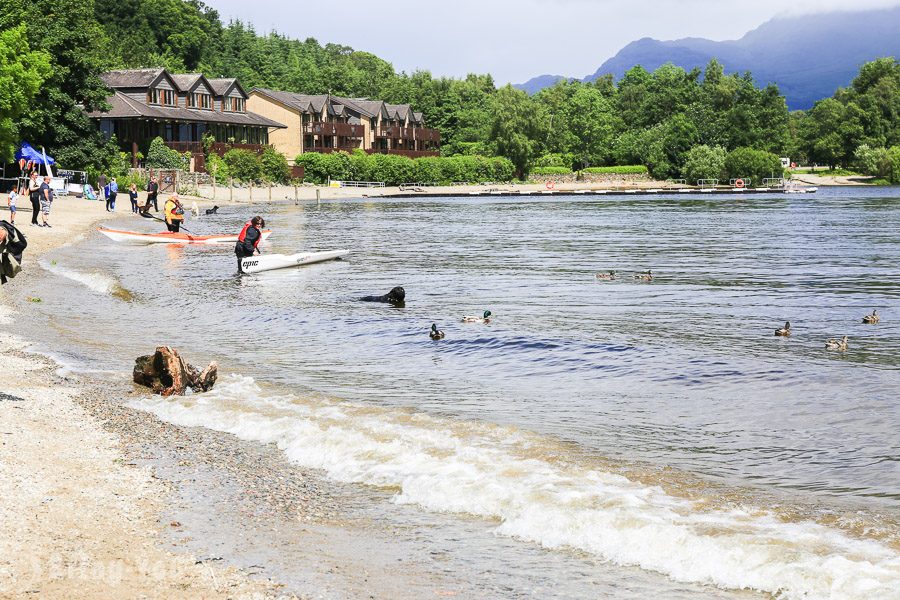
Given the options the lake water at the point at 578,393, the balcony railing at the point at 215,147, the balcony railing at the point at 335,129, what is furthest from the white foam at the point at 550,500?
the balcony railing at the point at 335,129

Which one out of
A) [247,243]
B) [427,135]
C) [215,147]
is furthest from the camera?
[427,135]

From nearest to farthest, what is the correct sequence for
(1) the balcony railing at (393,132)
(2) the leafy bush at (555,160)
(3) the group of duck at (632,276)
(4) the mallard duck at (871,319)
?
(4) the mallard duck at (871,319) < (3) the group of duck at (632,276) < (1) the balcony railing at (393,132) < (2) the leafy bush at (555,160)

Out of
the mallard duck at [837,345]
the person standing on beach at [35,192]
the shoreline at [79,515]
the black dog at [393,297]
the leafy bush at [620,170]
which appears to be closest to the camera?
the shoreline at [79,515]

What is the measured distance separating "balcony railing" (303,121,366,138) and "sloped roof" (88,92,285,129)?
12956 millimetres

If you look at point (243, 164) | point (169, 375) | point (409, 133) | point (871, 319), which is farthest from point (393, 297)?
point (409, 133)

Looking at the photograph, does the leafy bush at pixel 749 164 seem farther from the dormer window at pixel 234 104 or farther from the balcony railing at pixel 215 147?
the dormer window at pixel 234 104

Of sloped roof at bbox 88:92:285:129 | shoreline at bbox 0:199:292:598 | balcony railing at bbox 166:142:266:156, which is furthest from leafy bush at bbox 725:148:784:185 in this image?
shoreline at bbox 0:199:292:598

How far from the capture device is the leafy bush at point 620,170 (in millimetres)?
153375

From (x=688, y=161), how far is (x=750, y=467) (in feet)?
466

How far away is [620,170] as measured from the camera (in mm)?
153250

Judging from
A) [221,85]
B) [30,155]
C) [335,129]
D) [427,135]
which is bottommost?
[30,155]

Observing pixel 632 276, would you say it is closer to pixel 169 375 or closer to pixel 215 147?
pixel 169 375

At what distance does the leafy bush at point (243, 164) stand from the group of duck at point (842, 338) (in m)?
86.1

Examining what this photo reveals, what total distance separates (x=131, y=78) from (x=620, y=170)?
78.3 m
